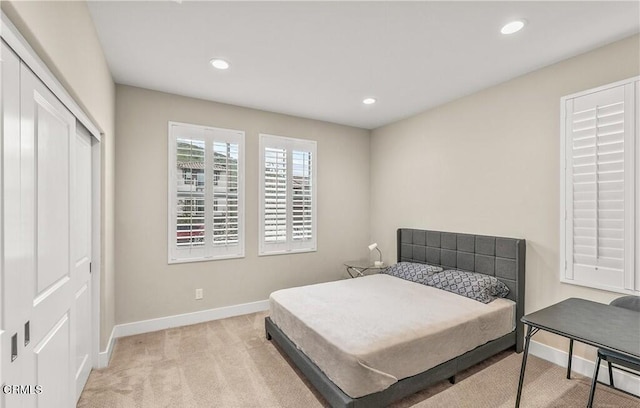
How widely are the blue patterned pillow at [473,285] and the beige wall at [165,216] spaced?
181 centimetres

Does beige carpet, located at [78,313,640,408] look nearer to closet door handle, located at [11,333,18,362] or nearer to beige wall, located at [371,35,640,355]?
beige wall, located at [371,35,640,355]

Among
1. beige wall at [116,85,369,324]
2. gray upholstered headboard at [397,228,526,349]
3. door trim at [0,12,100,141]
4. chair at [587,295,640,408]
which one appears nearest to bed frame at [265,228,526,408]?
gray upholstered headboard at [397,228,526,349]

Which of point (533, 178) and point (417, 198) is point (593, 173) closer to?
point (533, 178)

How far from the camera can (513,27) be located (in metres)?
2.14

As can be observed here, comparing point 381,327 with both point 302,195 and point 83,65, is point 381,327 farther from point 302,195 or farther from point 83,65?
point 83,65

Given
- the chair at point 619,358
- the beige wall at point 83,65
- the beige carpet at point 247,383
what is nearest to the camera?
the beige wall at point 83,65

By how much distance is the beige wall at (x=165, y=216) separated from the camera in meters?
3.21

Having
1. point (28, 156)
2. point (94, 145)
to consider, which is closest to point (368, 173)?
point (94, 145)

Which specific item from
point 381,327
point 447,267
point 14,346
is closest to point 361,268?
point 447,267

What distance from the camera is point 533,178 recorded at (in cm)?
283

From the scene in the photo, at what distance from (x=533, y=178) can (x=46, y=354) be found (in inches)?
150

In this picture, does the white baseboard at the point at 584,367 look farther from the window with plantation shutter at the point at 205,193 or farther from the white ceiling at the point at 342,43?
the window with plantation shutter at the point at 205,193

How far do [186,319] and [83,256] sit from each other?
1594 mm

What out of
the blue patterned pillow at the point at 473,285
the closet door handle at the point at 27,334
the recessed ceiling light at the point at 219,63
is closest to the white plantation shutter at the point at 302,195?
the recessed ceiling light at the point at 219,63
